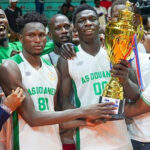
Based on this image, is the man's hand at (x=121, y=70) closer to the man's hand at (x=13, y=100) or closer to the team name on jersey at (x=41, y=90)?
the team name on jersey at (x=41, y=90)

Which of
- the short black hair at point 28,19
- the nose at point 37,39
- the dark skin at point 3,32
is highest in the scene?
the short black hair at point 28,19

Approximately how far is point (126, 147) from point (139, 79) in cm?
58

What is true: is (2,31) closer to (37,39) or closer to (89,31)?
(37,39)

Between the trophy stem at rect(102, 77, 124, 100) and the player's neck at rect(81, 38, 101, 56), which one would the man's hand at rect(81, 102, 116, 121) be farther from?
the player's neck at rect(81, 38, 101, 56)

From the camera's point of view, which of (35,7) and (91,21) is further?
(35,7)

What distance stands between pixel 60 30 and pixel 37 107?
115 centimetres

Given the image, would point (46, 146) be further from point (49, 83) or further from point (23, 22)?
point (23, 22)

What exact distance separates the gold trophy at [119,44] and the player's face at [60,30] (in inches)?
41.4

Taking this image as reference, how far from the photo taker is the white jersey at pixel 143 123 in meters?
2.70

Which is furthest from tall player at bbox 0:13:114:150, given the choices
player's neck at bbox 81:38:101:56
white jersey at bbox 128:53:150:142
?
white jersey at bbox 128:53:150:142

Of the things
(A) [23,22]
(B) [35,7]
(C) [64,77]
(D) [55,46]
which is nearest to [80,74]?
(C) [64,77]

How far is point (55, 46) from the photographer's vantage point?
141 inches

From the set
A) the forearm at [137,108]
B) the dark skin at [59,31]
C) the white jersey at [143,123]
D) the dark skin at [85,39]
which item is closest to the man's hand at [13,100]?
the dark skin at [85,39]

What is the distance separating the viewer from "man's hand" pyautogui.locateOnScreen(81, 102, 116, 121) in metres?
2.41
